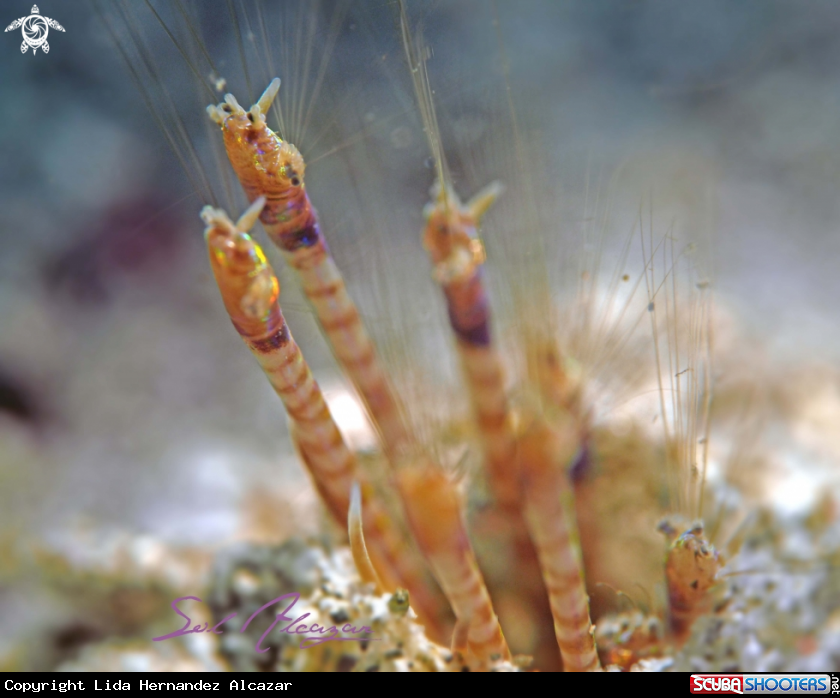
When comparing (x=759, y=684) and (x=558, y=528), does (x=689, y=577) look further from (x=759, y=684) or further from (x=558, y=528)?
(x=558, y=528)

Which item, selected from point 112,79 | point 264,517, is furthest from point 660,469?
point 112,79

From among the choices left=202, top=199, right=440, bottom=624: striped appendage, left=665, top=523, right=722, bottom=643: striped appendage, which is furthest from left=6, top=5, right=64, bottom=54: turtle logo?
left=665, top=523, right=722, bottom=643: striped appendage

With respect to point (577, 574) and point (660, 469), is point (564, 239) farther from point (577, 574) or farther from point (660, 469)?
point (577, 574)

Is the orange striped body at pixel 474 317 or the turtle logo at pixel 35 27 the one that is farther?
the turtle logo at pixel 35 27

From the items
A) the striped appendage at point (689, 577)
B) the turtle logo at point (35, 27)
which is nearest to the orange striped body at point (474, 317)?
the striped appendage at point (689, 577)
